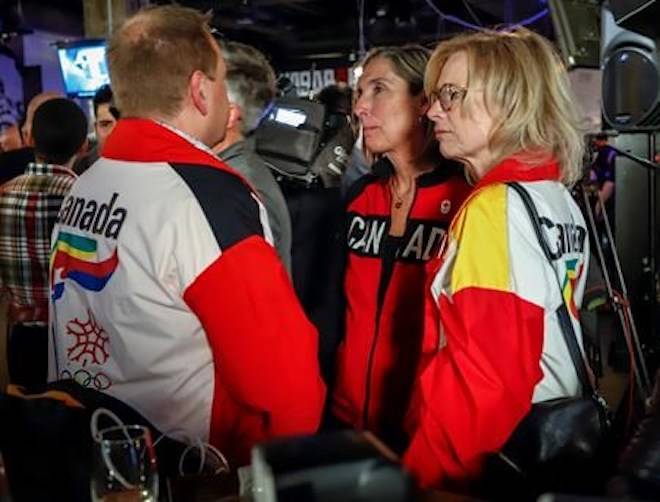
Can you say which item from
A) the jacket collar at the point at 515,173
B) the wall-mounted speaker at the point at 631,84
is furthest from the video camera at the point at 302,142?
the wall-mounted speaker at the point at 631,84

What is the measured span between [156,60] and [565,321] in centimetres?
90

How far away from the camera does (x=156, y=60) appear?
1.67 m

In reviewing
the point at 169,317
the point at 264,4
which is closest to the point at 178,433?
the point at 169,317

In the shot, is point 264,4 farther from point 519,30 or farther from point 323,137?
point 519,30

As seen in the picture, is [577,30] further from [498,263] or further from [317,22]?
[317,22]

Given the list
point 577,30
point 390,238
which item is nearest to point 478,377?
point 390,238

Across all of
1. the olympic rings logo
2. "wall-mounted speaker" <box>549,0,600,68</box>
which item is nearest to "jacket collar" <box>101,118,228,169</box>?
the olympic rings logo

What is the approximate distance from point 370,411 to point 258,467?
4.67ft

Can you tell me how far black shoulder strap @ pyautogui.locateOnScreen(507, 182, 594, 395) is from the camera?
1490mm

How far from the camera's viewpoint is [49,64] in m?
10.3

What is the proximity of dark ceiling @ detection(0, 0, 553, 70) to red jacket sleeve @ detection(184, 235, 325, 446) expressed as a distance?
305 inches

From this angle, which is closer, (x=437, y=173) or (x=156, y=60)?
(x=156, y=60)

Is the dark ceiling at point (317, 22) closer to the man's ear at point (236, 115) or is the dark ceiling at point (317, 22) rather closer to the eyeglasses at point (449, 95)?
the man's ear at point (236, 115)

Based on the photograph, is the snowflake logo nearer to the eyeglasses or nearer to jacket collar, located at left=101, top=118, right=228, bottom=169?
jacket collar, located at left=101, top=118, right=228, bottom=169
